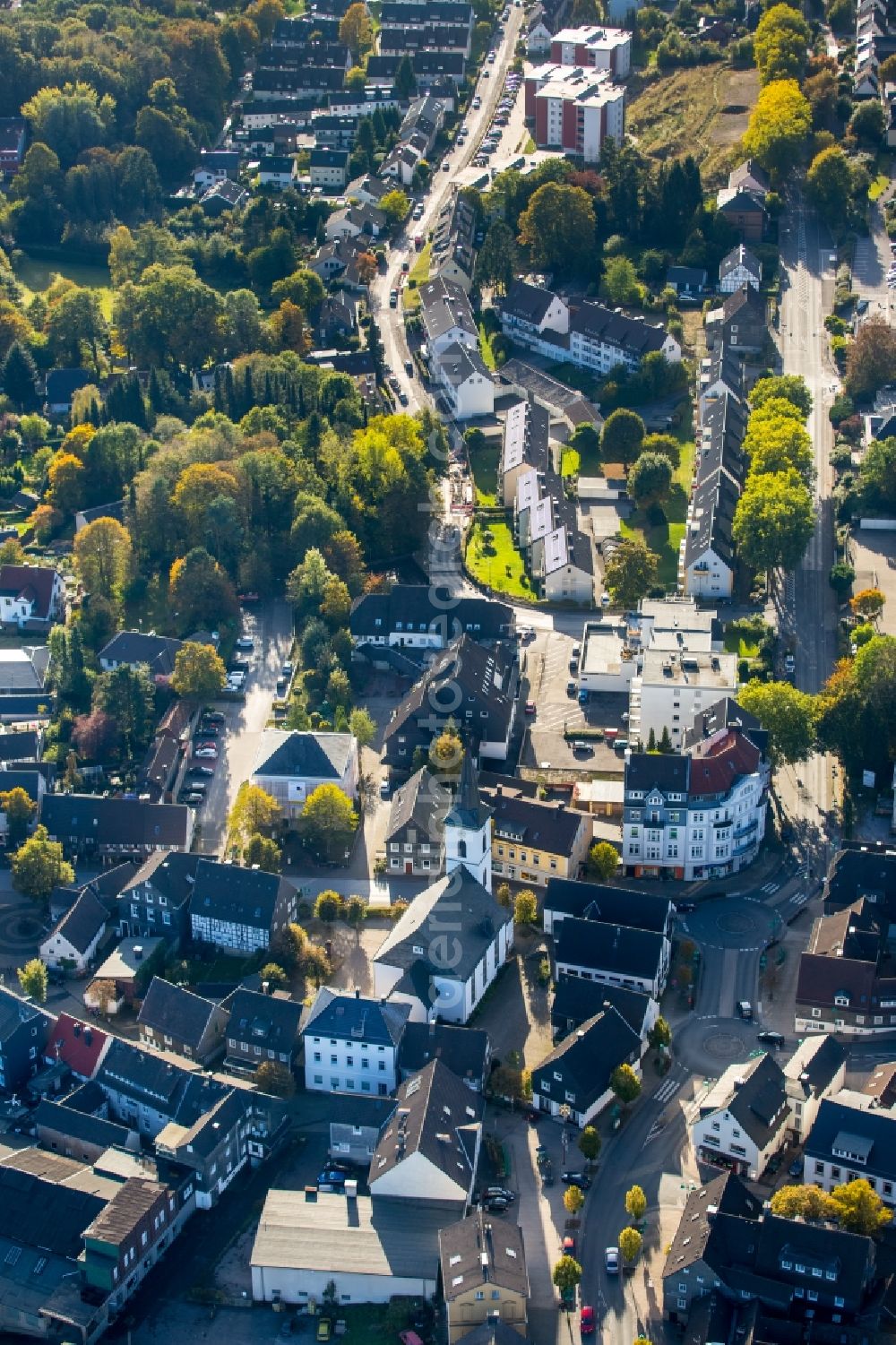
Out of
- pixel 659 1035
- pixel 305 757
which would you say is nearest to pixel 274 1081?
pixel 659 1035

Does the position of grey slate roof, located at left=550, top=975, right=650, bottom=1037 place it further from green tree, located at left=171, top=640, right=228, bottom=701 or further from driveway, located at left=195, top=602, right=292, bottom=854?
green tree, located at left=171, top=640, right=228, bottom=701

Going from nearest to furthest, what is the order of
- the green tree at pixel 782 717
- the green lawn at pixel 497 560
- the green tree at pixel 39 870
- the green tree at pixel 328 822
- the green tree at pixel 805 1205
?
the green tree at pixel 805 1205, the green tree at pixel 39 870, the green tree at pixel 328 822, the green tree at pixel 782 717, the green lawn at pixel 497 560

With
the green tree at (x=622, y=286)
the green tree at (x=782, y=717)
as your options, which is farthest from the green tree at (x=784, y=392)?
the green tree at (x=782, y=717)

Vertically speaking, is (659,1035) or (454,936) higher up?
(454,936)

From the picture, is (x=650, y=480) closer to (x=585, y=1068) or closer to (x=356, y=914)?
(x=356, y=914)

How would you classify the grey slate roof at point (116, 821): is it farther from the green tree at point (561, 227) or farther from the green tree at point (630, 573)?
the green tree at point (561, 227)

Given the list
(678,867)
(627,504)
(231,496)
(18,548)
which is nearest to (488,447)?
(627,504)
